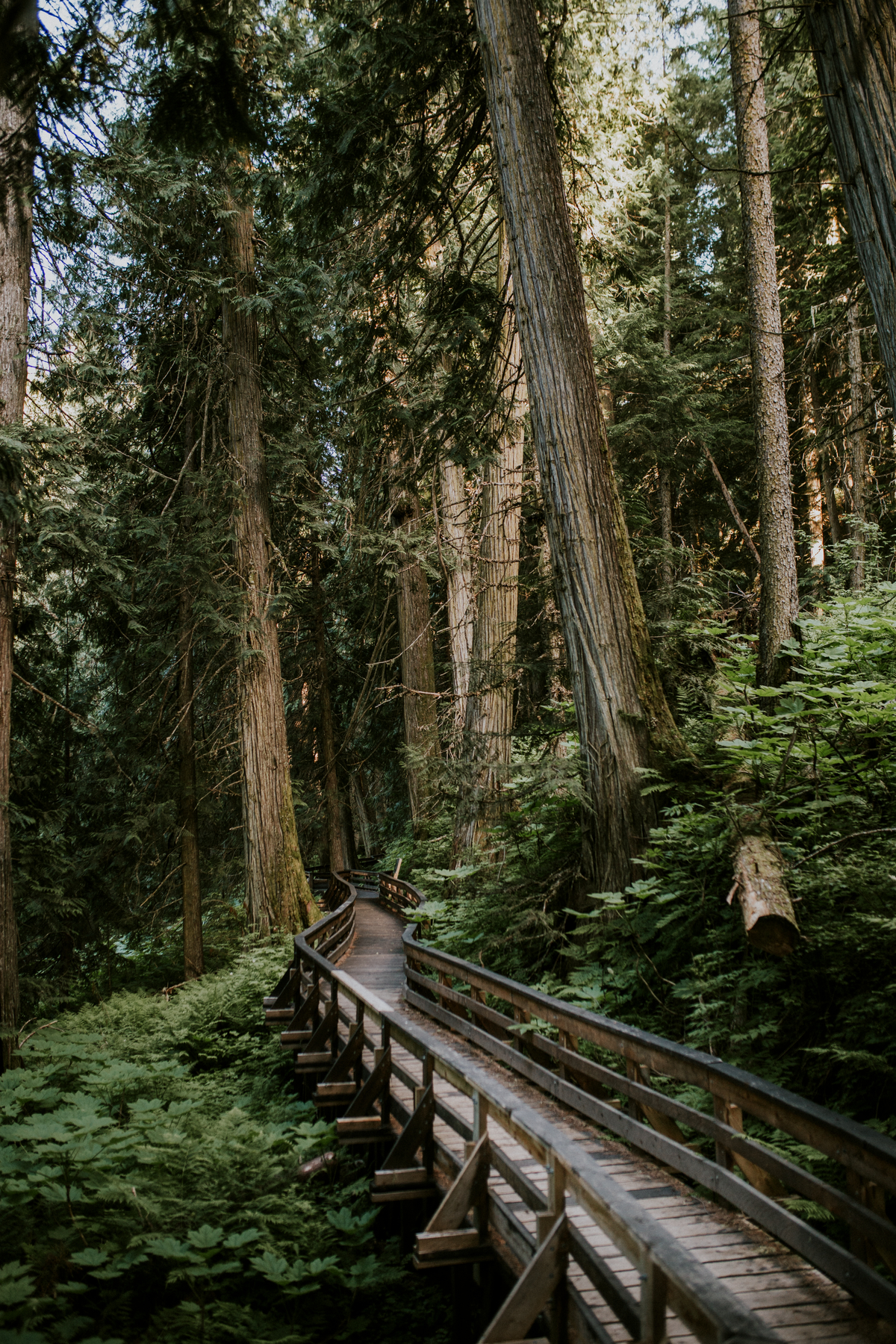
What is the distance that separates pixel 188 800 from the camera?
15.3 meters

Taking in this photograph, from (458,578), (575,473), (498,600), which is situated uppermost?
(458,578)

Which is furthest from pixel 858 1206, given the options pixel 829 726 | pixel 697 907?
pixel 829 726

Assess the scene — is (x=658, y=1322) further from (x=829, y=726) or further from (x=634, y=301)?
(x=634, y=301)

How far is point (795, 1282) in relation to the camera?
10.7 ft

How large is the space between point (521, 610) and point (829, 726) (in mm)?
9337

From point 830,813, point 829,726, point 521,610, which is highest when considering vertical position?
point 521,610

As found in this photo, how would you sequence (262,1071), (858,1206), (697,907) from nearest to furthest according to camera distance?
(858,1206) < (697,907) < (262,1071)

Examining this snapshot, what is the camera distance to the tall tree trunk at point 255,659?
1378cm

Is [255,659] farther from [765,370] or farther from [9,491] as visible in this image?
[765,370]

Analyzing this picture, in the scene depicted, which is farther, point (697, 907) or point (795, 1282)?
point (697, 907)

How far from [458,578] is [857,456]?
281 inches

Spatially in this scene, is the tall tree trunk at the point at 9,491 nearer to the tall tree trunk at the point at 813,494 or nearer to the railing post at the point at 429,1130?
the railing post at the point at 429,1130

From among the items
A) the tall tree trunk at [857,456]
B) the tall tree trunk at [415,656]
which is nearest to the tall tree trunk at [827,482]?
the tall tree trunk at [857,456]

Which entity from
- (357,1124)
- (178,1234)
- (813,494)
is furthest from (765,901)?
(813,494)
